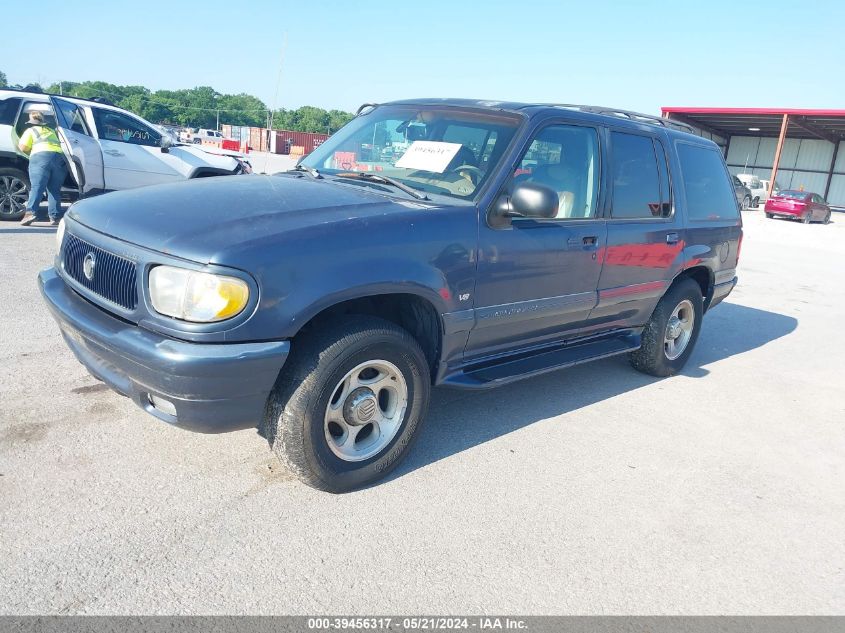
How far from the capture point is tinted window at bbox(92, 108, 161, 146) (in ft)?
31.8

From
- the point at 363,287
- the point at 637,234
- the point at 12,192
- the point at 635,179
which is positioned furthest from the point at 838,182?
the point at 363,287

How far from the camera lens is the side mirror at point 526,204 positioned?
3389 millimetres

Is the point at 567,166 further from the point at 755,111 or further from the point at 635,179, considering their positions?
the point at 755,111

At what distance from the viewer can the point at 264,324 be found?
8.84 ft

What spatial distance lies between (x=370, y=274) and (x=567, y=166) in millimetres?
1801

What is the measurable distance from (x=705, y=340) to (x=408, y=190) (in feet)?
15.2

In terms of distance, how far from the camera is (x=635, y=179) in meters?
4.66

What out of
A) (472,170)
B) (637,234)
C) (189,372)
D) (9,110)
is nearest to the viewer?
(189,372)

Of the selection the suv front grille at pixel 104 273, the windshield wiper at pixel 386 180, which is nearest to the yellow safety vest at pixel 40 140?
the suv front grille at pixel 104 273

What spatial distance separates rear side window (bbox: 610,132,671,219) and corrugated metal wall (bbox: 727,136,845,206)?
158ft

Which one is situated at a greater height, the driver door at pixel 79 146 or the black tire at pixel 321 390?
the driver door at pixel 79 146

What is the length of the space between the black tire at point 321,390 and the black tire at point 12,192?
840 centimetres

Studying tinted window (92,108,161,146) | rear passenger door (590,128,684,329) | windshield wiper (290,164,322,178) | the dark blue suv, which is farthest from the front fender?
tinted window (92,108,161,146)

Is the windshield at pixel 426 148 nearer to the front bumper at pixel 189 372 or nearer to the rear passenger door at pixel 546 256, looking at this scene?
the rear passenger door at pixel 546 256
